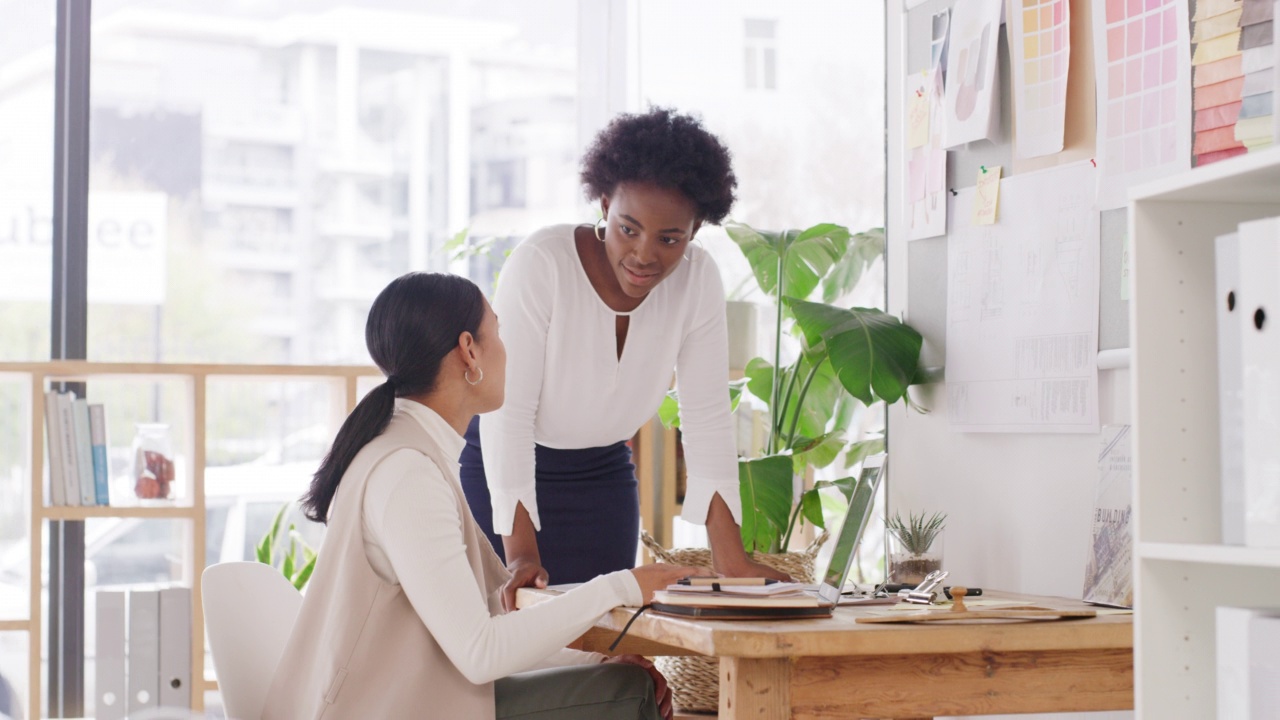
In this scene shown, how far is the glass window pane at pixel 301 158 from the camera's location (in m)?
3.66

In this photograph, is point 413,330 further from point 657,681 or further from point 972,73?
point 972,73

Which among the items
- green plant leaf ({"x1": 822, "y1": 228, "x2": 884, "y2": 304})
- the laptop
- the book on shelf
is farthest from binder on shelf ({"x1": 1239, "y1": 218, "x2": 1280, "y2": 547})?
green plant leaf ({"x1": 822, "y1": 228, "x2": 884, "y2": 304})

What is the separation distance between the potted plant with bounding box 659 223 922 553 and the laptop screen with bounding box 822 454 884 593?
0.70 meters

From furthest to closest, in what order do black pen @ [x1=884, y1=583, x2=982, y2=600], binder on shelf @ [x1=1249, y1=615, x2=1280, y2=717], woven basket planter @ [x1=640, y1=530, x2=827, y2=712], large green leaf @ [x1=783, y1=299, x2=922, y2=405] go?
woven basket planter @ [x1=640, y1=530, x2=827, y2=712], large green leaf @ [x1=783, y1=299, x2=922, y2=405], black pen @ [x1=884, y1=583, x2=982, y2=600], binder on shelf @ [x1=1249, y1=615, x2=1280, y2=717]

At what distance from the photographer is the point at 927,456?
2.52 meters

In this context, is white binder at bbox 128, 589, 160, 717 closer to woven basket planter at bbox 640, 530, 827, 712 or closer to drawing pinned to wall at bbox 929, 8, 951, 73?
woven basket planter at bbox 640, 530, 827, 712

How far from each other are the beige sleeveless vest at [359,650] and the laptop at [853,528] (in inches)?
18.0

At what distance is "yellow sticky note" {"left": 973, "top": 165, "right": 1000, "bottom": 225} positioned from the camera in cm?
230

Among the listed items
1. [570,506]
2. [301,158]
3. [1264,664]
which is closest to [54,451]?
[301,158]

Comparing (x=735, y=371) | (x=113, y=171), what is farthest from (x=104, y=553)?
(x=735, y=371)

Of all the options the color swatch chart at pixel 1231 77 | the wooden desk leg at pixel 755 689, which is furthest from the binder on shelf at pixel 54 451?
the color swatch chart at pixel 1231 77

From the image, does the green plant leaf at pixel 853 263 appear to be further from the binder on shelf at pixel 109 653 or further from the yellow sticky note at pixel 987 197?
the binder on shelf at pixel 109 653

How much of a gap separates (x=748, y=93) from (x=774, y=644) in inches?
115

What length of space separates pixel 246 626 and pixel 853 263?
177 cm
